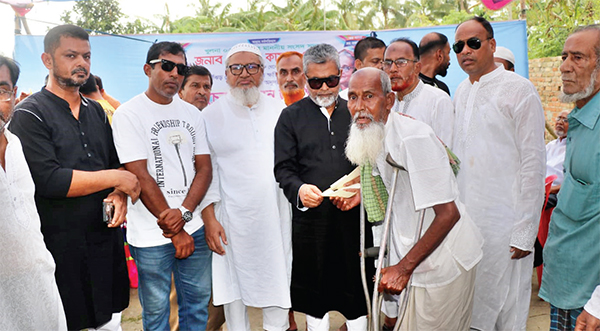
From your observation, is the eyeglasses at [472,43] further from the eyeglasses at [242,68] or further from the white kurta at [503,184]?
the eyeglasses at [242,68]

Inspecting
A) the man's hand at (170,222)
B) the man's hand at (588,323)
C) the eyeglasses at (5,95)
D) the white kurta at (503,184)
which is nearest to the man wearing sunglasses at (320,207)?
the man's hand at (170,222)

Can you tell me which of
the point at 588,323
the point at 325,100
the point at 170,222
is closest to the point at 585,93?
the point at 588,323

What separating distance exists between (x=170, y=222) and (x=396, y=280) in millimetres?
1593

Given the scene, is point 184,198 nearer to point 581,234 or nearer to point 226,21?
point 581,234

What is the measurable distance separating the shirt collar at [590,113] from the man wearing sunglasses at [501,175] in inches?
21.7

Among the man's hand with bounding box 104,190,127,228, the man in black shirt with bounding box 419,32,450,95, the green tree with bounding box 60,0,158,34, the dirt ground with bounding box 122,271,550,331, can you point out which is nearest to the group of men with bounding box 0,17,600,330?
the man's hand with bounding box 104,190,127,228

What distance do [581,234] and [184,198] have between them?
8.16 ft

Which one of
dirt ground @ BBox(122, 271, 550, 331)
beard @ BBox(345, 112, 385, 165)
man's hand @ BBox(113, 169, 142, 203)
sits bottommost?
dirt ground @ BBox(122, 271, 550, 331)

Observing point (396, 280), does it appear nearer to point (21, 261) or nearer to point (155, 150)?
point (21, 261)

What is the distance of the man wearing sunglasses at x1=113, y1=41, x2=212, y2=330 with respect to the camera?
320 centimetres

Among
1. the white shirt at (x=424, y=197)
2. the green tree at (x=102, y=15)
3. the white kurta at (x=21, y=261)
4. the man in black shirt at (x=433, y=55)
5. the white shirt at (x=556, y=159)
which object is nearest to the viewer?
the white kurta at (x=21, y=261)

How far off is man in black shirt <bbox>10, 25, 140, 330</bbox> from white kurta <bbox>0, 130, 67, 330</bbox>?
66cm

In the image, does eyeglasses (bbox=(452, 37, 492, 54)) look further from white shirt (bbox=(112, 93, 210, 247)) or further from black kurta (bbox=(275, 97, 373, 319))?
white shirt (bbox=(112, 93, 210, 247))

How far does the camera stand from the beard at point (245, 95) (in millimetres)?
3709
